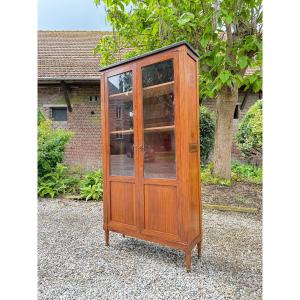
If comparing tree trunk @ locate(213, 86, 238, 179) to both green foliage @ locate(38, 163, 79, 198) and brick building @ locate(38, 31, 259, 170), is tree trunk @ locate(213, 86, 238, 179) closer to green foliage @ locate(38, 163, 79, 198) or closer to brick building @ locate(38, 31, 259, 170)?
green foliage @ locate(38, 163, 79, 198)

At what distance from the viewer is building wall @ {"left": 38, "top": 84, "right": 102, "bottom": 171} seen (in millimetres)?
8508

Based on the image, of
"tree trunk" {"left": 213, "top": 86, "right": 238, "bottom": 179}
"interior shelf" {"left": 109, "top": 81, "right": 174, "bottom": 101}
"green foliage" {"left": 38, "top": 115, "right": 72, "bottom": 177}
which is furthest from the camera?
"green foliage" {"left": 38, "top": 115, "right": 72, "bottom": 177}

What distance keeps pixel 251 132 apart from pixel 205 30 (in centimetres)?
476

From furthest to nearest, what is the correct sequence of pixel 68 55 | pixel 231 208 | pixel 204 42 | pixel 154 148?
1. pixel 68 55
2. pixel 231 208
3. pixel 204 42
4. pixel 154 148

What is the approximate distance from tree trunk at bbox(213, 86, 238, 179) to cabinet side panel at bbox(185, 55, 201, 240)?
122 inches

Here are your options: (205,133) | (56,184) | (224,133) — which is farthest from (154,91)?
(205,133)

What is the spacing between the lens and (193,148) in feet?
8.14

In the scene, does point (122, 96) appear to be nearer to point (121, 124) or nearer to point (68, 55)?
point (121, 124)

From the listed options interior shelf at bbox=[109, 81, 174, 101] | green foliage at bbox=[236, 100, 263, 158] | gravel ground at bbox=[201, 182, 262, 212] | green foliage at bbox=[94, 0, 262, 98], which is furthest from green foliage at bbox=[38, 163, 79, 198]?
green foliage at bbox=[236, 100, 263, 158]

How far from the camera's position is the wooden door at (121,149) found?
2686 mm
